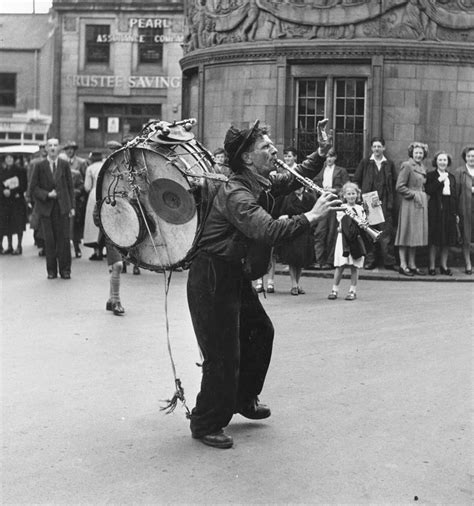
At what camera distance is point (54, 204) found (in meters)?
16.5

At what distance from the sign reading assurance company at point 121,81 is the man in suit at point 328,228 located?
31804 millimetres

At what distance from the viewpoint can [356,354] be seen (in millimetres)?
9844

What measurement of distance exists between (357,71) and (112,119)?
32186mm

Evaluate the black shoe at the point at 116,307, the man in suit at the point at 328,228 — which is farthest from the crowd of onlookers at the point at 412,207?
the black shoe at the point at 116,307

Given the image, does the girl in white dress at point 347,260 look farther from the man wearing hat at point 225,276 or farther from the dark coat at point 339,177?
the man wearing hat at point 225,276

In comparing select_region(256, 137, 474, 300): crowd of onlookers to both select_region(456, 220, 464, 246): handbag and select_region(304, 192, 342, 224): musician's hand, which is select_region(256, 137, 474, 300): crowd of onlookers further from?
select_region(304, 192, 342, 224): musician's hand

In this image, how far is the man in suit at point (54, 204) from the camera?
16141mm

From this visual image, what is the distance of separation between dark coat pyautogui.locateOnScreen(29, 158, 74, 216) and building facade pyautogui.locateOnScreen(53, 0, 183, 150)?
32.2 meters

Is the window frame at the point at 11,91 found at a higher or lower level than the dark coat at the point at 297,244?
higher

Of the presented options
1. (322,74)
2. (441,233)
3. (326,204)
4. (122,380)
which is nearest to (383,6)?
(322,74)

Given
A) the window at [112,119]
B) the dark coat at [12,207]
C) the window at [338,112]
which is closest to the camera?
the window at [338,112]

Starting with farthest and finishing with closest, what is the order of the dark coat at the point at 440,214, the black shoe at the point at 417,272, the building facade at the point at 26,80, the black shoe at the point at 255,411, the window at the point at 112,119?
the building facade at the point at 26,80
the window at the point at 112,119
the dark coat at the point at 440,214
the black shoe at the point at 417,272
the black shoe at the point at 255,411

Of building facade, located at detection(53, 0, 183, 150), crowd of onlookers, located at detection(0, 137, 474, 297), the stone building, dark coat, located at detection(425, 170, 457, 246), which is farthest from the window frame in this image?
dark coat, located at detection(425, 170, 457, 246)

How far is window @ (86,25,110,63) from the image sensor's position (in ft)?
161
